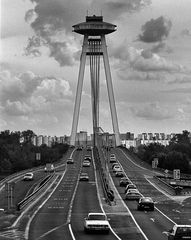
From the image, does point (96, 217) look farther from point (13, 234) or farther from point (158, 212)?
point (158, 212)

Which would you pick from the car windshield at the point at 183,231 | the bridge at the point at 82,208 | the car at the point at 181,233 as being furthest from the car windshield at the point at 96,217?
the car windshield at the point at 183,231

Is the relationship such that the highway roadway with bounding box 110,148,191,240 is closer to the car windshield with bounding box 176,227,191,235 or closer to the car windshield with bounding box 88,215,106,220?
the car windshield with bounding box 88,215,106,220

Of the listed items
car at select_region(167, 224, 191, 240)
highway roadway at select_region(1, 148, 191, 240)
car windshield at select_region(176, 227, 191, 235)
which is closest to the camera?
car at select_region(167, 224, 191, 240)

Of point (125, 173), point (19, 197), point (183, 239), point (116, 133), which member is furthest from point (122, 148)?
point (183, 239)

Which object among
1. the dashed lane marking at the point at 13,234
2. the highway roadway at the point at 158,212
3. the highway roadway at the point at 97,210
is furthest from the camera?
the highway roadway at the point at 158,212

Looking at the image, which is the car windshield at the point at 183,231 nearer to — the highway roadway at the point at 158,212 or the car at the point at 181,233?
the car at the point at 181,233

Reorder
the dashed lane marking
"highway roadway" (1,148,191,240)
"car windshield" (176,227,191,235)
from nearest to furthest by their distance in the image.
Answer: "car windshield" (176,227,191,235)
the dashed lane marking
"highway roadway" (1,148,191,240)

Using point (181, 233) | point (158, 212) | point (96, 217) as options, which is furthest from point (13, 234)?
point (158, 212)

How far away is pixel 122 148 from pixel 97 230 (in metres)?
154

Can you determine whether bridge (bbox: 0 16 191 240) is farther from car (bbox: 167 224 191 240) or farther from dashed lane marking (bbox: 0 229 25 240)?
car (bbox: 167 224 191 240)

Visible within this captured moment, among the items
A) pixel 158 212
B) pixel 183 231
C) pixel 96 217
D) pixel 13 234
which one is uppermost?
pixel 96 217

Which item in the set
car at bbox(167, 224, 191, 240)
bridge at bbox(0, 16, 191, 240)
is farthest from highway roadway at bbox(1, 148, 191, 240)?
car at bbox(167, 224, 191, 240)

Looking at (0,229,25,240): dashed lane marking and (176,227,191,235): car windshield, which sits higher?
(176,227,191,235): car windshield

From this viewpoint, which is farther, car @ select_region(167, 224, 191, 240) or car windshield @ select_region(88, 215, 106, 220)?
car windshield @ select_region(88, 215, 106, 220)
